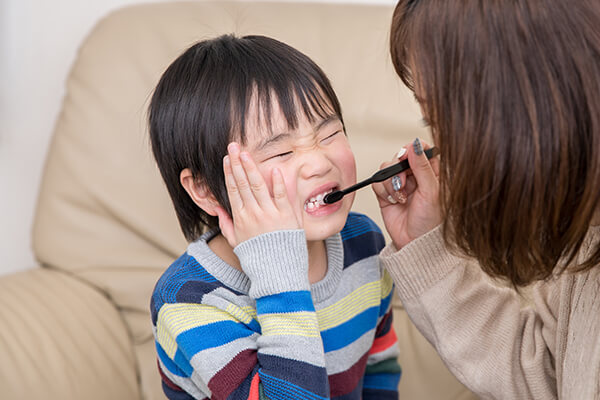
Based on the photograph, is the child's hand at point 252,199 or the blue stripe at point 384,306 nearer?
the child's hand at point 252,199

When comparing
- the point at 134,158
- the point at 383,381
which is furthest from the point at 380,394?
the point at 134,158

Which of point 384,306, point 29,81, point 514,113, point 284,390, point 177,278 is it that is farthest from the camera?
point 29,81

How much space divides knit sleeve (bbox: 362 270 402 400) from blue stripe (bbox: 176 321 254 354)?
341mm

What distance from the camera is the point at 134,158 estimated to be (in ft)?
4.57

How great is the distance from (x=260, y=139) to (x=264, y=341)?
0.92ft

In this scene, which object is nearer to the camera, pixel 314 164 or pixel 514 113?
pixel 514 113

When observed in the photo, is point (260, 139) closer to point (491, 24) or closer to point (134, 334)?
Answer: point (491, 24)

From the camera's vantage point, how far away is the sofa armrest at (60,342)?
114 centimetres

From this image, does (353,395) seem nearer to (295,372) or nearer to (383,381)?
(383,381)

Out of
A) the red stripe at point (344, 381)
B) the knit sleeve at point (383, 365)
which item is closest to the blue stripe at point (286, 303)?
the red stripe at point (344, 381)

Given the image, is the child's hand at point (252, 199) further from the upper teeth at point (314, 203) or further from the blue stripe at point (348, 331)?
the blue stripe at point (348, 331)

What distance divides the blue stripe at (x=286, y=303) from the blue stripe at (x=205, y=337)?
0.06 metres

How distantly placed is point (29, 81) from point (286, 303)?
1181 mm

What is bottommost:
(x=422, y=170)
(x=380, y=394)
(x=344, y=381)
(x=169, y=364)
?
(x=380, y=394)
